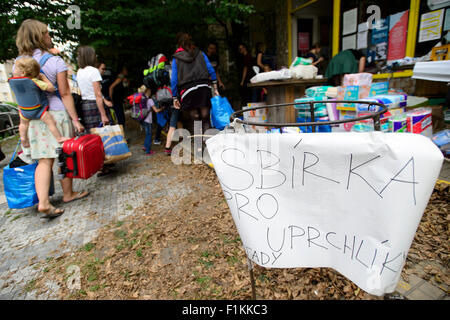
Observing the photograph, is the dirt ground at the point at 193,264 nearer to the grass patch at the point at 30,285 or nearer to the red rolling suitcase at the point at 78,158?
the grass patch at the point at 30,285

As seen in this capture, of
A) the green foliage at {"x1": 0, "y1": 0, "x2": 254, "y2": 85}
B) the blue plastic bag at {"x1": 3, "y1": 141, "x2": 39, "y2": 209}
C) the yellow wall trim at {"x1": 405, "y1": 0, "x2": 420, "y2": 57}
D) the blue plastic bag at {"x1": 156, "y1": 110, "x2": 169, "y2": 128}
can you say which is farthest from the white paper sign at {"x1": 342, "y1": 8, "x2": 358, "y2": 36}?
the blue plastic bag at {"x1": 3, "y1": 141, "x2": 39, "y2": 209}

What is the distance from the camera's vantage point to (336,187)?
43.9 inches

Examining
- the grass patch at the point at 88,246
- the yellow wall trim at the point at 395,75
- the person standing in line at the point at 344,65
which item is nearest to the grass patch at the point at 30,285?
the grass patch at the point at 88,246

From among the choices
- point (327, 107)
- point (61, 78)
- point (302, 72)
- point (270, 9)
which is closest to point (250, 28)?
point (270, 9)

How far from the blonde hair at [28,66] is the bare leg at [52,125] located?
0.47 metres

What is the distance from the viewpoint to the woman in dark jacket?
172 inches

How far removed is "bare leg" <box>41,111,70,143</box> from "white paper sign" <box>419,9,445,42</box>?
22.4 feet

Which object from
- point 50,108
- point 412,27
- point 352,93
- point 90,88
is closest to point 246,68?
point 412,27

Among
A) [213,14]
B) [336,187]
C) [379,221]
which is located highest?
[213,14]

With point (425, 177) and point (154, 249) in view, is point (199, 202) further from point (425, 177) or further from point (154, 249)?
point (425, 177)

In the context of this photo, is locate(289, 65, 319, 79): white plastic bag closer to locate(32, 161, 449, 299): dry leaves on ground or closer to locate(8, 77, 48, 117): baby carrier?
locate(32, 161, 449, 299): dry leaves on ground

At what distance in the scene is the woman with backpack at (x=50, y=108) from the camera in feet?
9.86

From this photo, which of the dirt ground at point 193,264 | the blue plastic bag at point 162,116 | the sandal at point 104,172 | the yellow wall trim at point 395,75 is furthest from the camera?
the blue plastic bag at point 162,116

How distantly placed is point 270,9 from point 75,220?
9.69m
